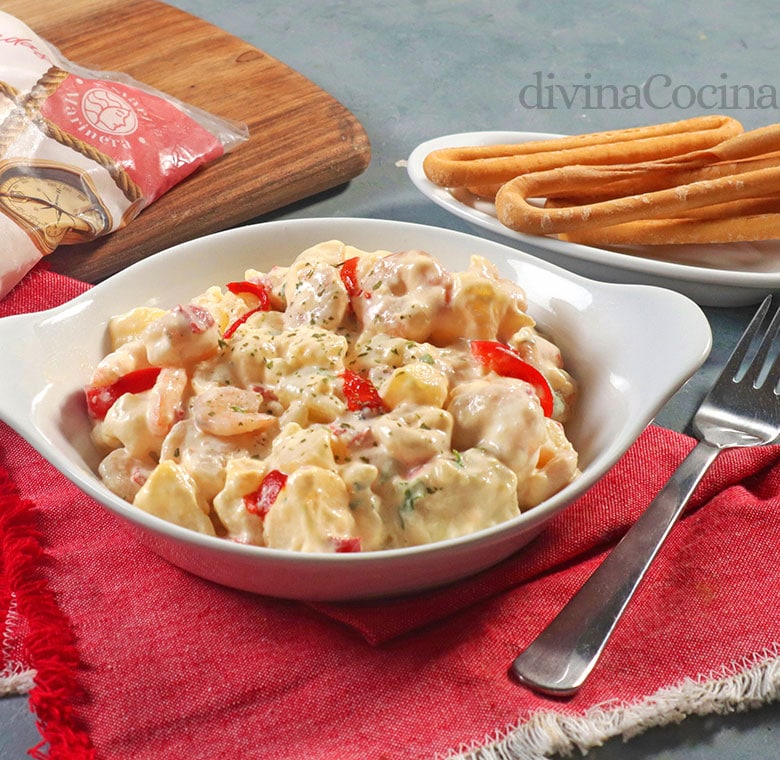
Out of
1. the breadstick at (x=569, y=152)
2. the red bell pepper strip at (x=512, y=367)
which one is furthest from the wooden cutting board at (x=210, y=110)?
the red bell pepper strip at (x=512, y=367)

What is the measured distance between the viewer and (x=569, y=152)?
2.11m

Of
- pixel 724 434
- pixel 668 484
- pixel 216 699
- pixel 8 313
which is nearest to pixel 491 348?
pixel 668 484

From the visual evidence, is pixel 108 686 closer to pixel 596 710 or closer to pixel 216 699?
pixel 216 699

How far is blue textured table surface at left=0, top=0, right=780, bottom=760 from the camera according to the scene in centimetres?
264

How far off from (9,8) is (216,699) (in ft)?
7.76

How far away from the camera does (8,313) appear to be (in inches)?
76.7

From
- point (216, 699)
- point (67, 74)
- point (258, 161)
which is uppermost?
point (67, 74)

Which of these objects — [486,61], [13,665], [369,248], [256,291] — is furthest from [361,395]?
[486,61]

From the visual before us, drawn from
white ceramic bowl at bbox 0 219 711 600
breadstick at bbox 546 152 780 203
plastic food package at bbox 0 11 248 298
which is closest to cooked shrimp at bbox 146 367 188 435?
white ceramic bowl at bbox 0 219 711 600

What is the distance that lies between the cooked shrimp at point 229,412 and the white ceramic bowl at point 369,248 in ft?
0.53

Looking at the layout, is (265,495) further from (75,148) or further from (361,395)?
(75,148)

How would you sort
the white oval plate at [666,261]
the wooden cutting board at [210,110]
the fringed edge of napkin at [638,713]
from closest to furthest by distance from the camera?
the fringed edge of napkin at [638,713], the white oval plate at [666,261], the wooden cutting board at [210,110]

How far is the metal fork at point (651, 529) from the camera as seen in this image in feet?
4.01

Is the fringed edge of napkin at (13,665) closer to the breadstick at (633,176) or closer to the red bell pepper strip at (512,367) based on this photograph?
the red bell pepper strip at (512,367)
